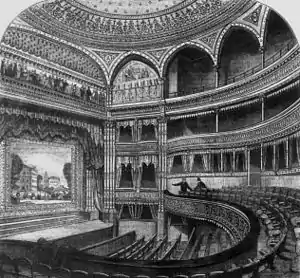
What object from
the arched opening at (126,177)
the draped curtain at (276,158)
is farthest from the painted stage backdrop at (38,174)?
the draped curtain at (276,158)

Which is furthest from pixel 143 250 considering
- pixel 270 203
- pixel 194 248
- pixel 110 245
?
pixel 270 203

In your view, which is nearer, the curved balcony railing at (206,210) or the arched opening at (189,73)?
the curved balcony railing at (206,210)

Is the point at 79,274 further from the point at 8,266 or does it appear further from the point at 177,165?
the point at 177,165

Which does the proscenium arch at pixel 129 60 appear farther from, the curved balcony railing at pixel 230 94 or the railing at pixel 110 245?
the railing at pixel 110 245

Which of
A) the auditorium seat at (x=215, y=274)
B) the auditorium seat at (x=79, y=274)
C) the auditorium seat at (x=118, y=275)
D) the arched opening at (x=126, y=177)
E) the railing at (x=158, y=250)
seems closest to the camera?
the auditorium seat at (x=215, y=274)

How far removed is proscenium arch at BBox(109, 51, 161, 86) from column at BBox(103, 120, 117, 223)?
0.33m

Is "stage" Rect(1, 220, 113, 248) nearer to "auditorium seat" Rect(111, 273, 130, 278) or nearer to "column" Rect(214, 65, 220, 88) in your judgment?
"auditorium seat" Rect(111, 273, 130, 278)

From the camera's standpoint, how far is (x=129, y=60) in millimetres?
2656

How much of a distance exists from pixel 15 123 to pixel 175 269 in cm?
140

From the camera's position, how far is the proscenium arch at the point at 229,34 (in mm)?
2457

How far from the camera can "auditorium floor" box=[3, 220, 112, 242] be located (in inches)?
94.8

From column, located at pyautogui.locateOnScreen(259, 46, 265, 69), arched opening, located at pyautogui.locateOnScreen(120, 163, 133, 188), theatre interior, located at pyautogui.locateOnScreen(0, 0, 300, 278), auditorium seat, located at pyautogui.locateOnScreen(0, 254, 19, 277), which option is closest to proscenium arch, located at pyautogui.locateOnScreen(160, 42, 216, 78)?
theatre interior, located at pyautogui.locateOnScreen(0, 0, 300, 278)

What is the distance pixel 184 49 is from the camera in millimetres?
2564

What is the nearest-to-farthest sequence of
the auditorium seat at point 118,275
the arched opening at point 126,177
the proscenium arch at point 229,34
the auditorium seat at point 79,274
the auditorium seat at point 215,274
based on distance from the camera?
the auditorium seat at point 215,274 < the auditorium seat at point 118,275 < the auditorium seat at point 79,274 < the proscenium arch at point 229,34 < the arched opening at point 126,177
